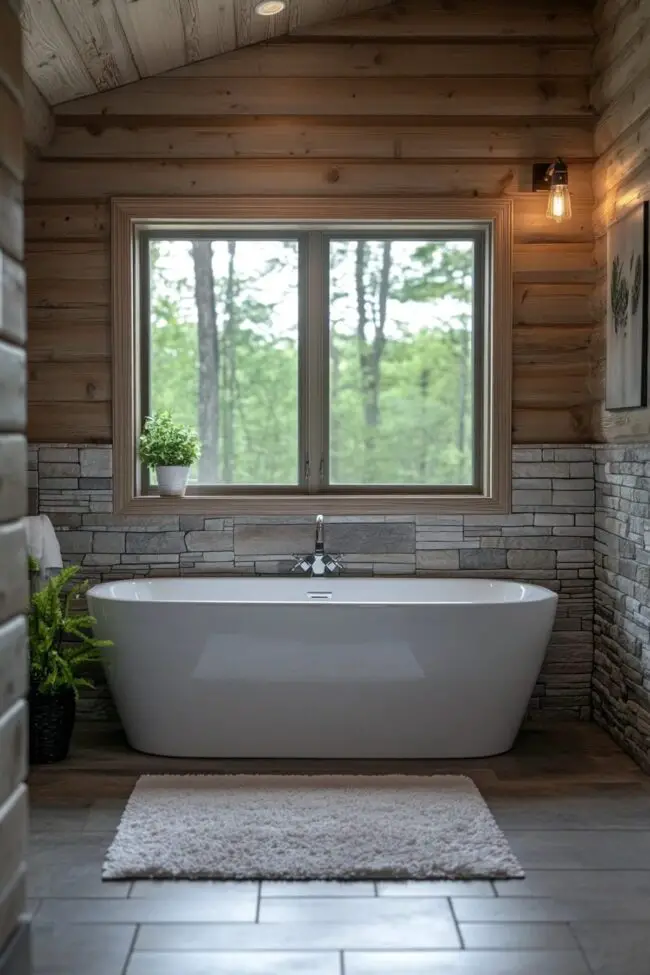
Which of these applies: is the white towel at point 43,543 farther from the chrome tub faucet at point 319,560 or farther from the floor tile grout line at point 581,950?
the floor tile grout line at point 581,950

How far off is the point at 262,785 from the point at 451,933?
1.18 meters

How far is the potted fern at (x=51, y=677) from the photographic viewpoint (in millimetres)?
3908

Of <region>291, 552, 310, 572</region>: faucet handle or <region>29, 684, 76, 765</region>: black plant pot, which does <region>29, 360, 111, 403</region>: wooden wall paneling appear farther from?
<region>29, 684, 76, 765</region>: black plant pot

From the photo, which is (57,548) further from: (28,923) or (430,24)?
(430,24)

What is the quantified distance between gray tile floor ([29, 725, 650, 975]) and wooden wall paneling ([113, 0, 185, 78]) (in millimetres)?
2872

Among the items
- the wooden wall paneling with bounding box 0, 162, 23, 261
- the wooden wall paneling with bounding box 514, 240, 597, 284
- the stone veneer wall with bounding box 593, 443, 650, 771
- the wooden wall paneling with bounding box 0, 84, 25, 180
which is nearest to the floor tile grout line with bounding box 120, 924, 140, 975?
the wooden wall paneling with bounding box 0, 162, 23, 261

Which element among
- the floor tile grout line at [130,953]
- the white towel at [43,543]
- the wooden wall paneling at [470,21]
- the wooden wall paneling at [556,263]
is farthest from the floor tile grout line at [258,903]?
the wooden wall paneling at [470,21]

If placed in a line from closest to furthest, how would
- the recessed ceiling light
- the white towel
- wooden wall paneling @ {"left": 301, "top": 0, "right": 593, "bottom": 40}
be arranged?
the recessed ceiling light
the white towel
wooden wall paneling @ {"left": 301, "top": 0, "right": 593, "bottom": 40}

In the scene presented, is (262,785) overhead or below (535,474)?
below

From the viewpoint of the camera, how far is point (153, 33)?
404cm

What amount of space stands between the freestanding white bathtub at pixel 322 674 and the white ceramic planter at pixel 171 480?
76cm

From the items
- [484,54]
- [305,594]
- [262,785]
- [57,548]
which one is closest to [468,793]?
[262,785]

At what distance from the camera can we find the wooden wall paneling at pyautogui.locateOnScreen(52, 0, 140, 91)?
3.63m

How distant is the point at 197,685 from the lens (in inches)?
153
